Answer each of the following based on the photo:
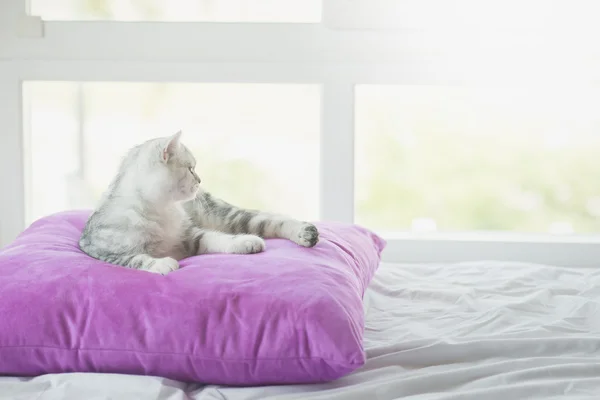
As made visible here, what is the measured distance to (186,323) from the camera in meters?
1.09

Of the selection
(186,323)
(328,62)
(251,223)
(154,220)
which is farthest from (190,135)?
(186,323)

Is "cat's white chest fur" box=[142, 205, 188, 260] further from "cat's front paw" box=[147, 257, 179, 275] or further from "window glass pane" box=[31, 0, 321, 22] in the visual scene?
"window glass pane" box=[31, 0, 321, 22]

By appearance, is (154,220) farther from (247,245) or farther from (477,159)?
(477,159)

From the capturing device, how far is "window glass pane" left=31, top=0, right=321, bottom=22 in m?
2.46

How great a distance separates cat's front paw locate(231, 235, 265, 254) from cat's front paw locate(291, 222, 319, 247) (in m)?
0.08

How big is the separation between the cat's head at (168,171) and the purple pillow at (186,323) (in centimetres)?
28

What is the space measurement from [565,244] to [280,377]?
5.37ft

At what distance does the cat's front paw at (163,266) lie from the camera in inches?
50.3

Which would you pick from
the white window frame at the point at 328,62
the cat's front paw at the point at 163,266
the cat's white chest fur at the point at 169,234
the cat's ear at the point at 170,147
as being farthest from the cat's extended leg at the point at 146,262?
the white window frame at the point at 328,62

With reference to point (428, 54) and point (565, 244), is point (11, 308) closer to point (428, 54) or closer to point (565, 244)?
point (428, 54)

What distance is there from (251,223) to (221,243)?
18 cm

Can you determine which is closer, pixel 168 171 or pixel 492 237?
pixel 168 171

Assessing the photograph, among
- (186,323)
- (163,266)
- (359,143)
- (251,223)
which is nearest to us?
(186,323)

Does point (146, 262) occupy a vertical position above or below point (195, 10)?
below
